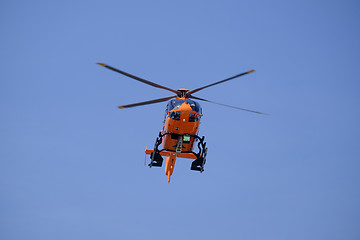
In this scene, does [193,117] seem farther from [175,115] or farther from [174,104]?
[174,104]

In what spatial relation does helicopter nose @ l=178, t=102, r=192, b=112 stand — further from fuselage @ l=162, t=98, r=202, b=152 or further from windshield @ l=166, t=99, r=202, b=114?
windshield @ l=166, t=99, r=202, b=114

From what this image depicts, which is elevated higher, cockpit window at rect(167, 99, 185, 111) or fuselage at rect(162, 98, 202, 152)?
cockpit window at rect(167, 99, 185, 111)

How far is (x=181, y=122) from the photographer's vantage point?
1634 inches

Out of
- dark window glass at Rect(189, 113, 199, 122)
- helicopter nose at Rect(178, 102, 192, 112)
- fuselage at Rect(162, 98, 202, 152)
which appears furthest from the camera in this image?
dark window glass at Rect(189, 113, 199, 122)

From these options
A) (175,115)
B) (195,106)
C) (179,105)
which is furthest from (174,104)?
(195,106)

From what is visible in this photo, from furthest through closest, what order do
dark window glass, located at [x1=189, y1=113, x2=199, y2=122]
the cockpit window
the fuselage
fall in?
the cockpit window
dark window glass, located at [x1=189, y1=113, x2=199, y2=122]
the fuselage

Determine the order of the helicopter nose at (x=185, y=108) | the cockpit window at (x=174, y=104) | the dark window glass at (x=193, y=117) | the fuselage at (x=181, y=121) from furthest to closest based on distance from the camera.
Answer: the cockpit window at (x=174, y=104), the dark window glass at (x=193, y=117), the fuselage at (x=181, y=121), the helicopter nose at (x=185, y=108)

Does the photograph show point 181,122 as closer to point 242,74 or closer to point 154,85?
point 154,85

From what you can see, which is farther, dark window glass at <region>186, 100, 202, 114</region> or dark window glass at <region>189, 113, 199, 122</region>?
dark window glass at <region>186, 100, 202, 114</region>

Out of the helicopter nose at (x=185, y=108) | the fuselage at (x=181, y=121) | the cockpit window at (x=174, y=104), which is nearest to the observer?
the helicopter nose at (x=185, y=108)

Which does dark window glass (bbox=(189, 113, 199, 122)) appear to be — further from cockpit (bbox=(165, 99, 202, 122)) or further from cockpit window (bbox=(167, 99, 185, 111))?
cockpit window (bbox=(167, 99, 185, 111))

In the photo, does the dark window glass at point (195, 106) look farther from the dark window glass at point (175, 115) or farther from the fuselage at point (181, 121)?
Result: the dark window glass at point (175, 115)

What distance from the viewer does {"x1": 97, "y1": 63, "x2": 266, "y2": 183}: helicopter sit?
41250 millimetres

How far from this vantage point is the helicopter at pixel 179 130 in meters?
41.2
